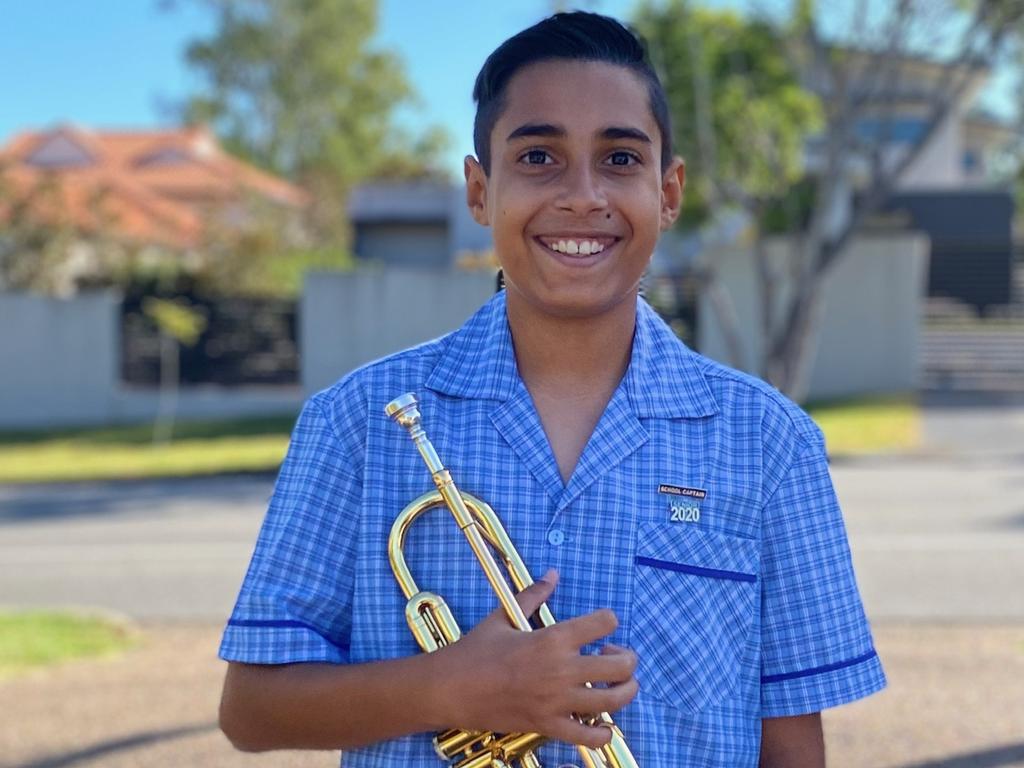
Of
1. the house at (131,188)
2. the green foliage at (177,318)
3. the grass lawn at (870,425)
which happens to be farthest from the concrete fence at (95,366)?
the grass lawn at (870,425)

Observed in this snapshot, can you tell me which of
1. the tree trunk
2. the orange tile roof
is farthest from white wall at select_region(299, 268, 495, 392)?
the orange tile roof

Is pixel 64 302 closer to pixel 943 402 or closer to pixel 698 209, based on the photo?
pixel 698 209

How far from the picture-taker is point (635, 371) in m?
1.82

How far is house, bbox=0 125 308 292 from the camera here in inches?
854

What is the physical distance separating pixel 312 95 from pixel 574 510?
4498cm

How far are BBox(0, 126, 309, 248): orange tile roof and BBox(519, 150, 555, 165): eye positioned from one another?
26.6 metres

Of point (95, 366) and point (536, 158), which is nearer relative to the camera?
point (536, 158)

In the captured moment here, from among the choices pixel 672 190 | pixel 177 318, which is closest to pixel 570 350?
pixel 672 190

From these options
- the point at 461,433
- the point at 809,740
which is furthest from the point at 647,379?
the point at 809,740

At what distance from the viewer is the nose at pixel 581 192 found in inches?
69.6

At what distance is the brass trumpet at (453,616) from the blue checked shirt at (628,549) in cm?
5

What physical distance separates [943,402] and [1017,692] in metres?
13.1

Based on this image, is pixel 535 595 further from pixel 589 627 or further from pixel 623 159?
pixel 623 159

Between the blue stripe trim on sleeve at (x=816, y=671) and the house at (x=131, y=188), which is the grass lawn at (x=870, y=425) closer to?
the blue stripe trim on sleeve at (x=816, y=671)
